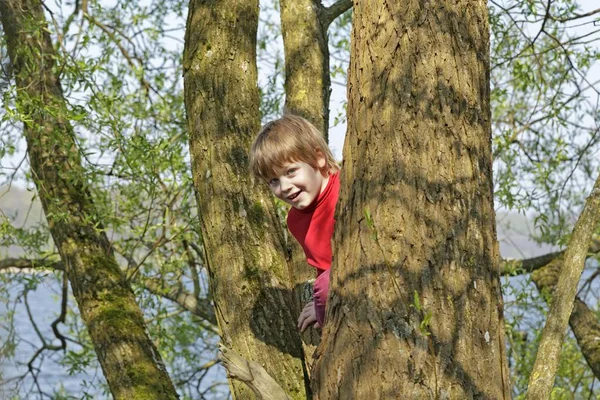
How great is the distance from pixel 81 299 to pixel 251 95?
6.97 ft

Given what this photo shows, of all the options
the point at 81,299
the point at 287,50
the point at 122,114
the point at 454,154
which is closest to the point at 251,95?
the point at 287,50

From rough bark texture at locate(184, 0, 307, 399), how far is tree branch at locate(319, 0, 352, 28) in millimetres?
1364

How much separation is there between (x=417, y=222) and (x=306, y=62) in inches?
109

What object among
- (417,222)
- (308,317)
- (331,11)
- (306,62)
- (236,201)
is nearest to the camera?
(417,222)

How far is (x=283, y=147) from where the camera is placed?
10.9ft

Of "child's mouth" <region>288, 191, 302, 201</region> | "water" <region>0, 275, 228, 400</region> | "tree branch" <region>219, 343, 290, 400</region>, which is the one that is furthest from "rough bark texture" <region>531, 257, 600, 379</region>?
"tree branch" <region>219, 343, 290, 400</region>

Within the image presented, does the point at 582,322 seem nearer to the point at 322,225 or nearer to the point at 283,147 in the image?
the point at 322,225

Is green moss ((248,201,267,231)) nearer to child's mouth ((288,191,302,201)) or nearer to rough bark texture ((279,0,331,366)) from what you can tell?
child's mouth ((288,191,302,201))

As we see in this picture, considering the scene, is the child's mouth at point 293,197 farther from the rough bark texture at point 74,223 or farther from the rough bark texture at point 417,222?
the rough bark texture at point 74,223

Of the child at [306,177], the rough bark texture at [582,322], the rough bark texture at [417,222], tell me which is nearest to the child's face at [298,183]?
the child at [306,177]

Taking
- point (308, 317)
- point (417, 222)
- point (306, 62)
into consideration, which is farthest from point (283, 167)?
point (306, 62)

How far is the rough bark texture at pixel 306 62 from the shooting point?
15.9 ft

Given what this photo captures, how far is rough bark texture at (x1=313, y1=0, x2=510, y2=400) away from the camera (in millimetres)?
2416

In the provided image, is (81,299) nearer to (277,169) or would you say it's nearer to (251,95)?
(251,95)
